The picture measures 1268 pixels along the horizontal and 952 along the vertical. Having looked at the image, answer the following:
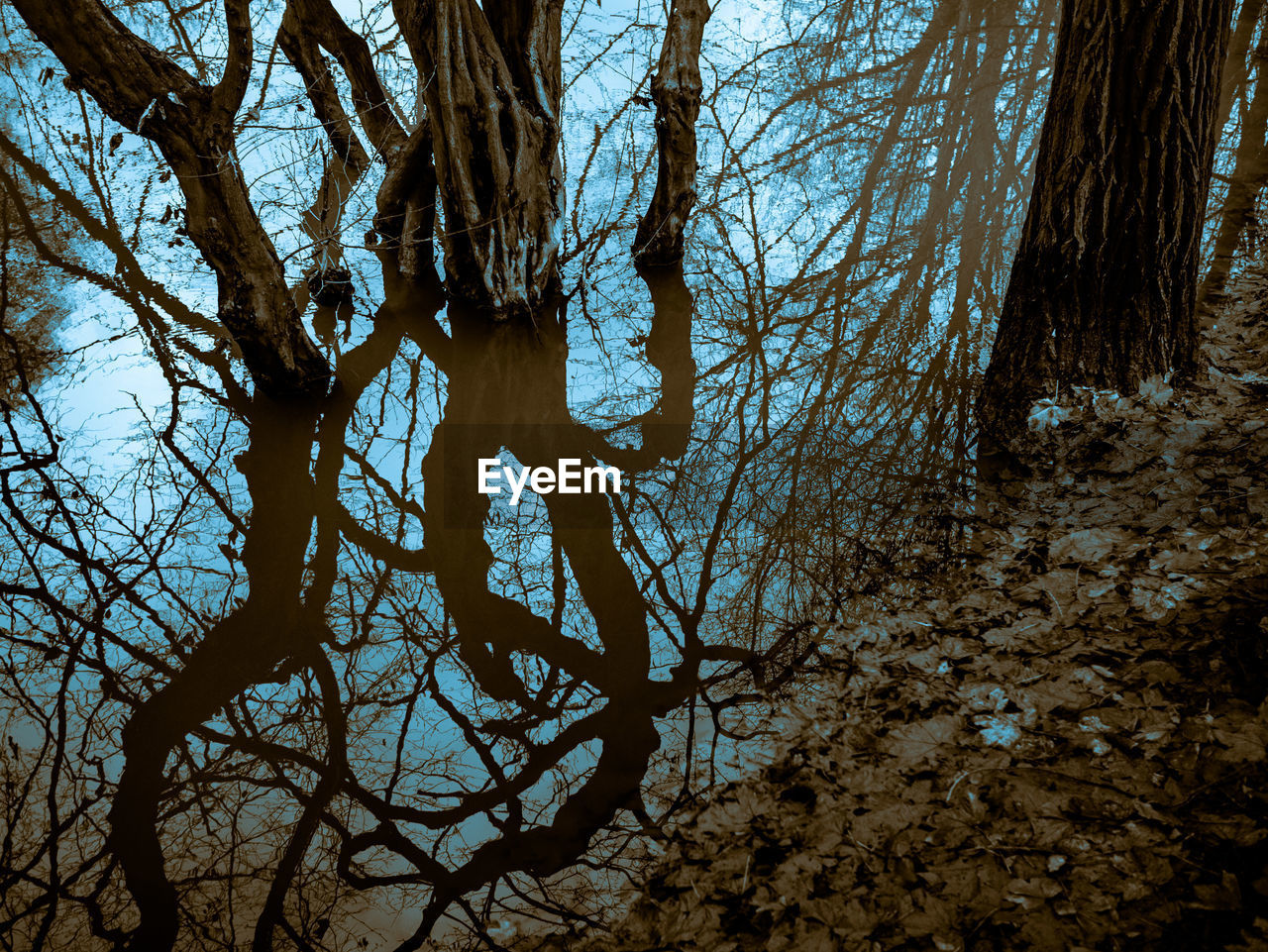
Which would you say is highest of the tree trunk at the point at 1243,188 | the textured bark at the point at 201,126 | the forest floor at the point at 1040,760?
the tree trunk at the point at 1243,188

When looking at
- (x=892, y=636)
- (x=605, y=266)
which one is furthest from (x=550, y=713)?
(x=605, y=266)

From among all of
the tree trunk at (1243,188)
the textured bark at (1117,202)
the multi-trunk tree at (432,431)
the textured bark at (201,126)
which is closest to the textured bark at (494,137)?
the multi-trunk tree at (432,431)

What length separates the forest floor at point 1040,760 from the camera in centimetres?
168

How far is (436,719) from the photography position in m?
2.77

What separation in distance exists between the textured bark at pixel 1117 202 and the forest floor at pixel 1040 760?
1.94ft

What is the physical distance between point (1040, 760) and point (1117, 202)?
2.74m

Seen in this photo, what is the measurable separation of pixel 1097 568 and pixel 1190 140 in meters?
2.10

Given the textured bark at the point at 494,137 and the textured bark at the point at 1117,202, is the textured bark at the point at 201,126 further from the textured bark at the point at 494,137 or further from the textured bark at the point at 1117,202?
the textured bark at the point at 1117,202

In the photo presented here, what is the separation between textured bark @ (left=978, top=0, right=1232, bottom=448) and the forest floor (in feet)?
1.94

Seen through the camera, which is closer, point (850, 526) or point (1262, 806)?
point (1262, 806)

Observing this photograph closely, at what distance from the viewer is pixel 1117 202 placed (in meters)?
3.31

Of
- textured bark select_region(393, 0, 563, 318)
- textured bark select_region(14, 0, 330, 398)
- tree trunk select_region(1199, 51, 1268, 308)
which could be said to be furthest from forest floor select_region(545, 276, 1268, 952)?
textured bark select_region(393, 0, 563, 318)

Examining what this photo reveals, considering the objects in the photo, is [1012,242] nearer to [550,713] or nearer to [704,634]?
[704,634]

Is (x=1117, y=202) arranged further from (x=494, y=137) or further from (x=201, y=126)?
(x=201, y=126)
